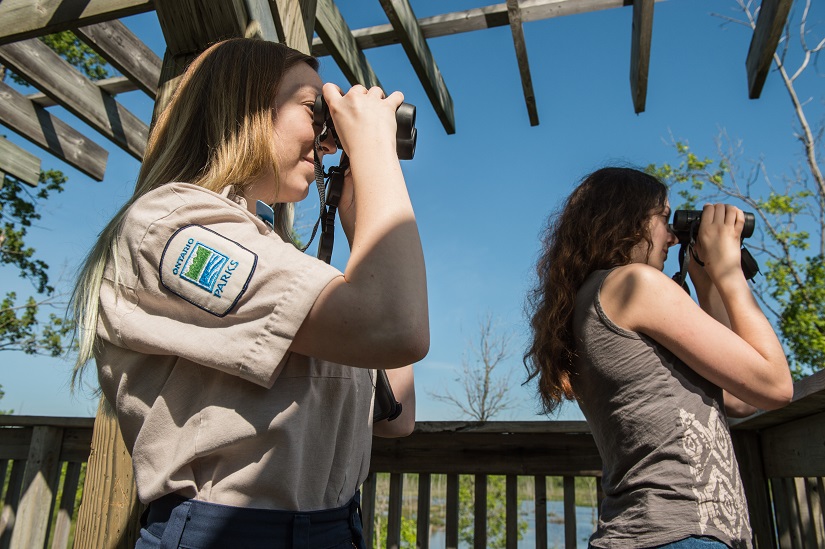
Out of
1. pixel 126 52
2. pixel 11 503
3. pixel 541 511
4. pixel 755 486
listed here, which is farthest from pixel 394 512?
pixel 126 52

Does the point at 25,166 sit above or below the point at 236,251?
above

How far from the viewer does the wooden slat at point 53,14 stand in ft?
6.96

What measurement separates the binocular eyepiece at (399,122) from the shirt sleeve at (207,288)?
239 mm

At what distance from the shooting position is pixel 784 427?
2158 mm

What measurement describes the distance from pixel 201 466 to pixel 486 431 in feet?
6.16

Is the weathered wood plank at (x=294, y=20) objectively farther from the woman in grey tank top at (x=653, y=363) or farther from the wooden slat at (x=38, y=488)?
the wooden slat at (x=38, y=488)

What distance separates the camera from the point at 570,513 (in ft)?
8.14

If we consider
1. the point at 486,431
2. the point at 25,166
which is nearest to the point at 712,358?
the point at 486,431

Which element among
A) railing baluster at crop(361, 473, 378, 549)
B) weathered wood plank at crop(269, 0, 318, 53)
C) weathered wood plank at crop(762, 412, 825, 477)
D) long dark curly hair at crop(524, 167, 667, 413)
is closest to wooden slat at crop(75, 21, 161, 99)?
weathered wood plank at crop(269, 0, 318, 53)

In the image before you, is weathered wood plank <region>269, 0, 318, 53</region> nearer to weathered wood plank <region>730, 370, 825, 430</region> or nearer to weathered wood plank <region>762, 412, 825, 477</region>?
weathered wood plank <region>730, 370, 825, 430</region>

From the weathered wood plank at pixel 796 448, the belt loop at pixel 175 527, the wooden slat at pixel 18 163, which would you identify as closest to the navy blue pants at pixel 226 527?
the belt loop at pixel 175 527

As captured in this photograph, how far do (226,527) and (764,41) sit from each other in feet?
→ 8.12

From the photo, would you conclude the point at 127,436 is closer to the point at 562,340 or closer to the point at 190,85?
the point at 190,85

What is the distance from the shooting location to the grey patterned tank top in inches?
46.3
